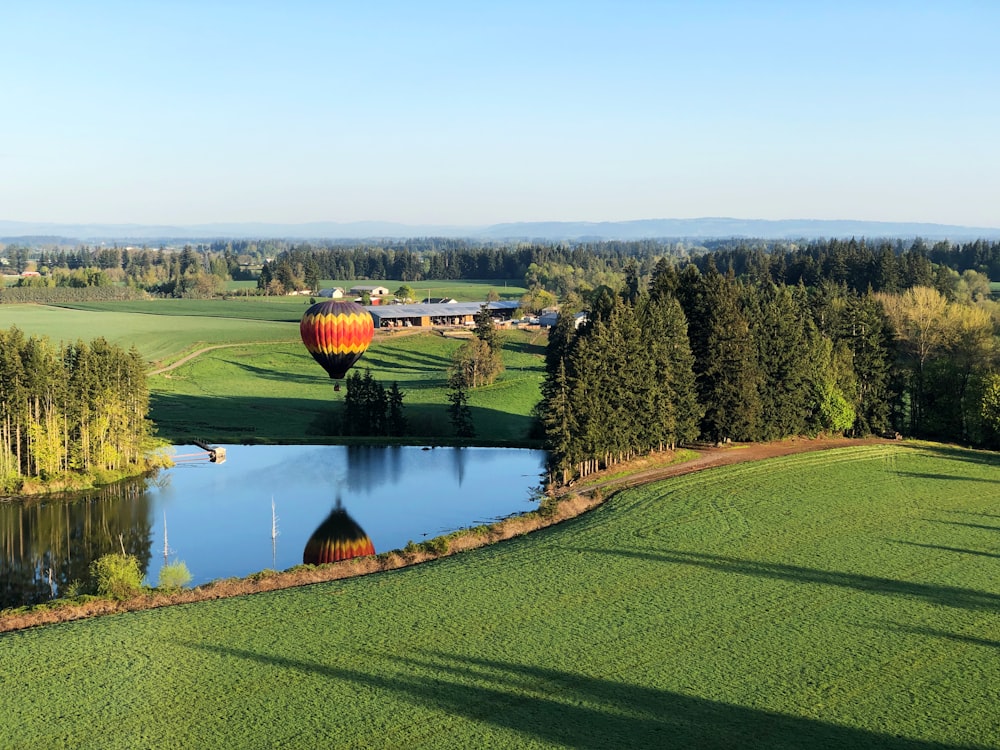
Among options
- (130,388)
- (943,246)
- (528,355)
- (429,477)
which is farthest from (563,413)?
(943,246)

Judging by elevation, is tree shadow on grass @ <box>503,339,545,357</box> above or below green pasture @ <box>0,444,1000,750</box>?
above

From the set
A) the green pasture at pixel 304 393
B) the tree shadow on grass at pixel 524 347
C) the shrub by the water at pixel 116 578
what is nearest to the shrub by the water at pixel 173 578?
the shrub by the water at pixel 116 578

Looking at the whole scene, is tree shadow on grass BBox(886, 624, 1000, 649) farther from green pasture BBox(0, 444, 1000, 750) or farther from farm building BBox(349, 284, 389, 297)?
farm building BBox(349, 284, 389, 297)

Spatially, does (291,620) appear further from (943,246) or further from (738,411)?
(943,246)

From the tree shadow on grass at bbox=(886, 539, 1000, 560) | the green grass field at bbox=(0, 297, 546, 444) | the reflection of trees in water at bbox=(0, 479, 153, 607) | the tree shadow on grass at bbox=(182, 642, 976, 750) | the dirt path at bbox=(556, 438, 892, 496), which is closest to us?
the tree shadow on grass at bbox=(182, 642, 976, 750)

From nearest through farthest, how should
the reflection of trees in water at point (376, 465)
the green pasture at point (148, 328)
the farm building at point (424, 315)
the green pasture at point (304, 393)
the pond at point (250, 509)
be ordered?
the pond at point (250, 509), the reflection of trees in water at point (376, 465), the green pasture at point (304, 393), the green pasture at point (148, 328), the farm building at point (424, 315)

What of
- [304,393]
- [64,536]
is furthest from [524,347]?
[64,536]

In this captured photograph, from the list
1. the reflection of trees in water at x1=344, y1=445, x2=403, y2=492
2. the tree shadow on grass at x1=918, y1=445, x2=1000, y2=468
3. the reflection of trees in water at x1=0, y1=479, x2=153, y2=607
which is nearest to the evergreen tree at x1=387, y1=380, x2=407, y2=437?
the reflection of trees in water at x1=344, y1=445, x2=403, y2=492

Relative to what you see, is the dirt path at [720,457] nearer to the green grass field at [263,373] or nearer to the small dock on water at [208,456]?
the green grass field at [263,373]
